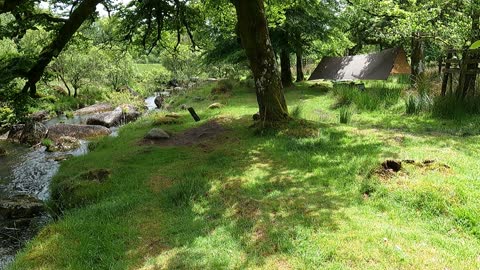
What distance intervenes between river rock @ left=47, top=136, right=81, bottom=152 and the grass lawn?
17.4 ft

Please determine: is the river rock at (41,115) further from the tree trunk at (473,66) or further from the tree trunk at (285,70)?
the tree trunk at (473,66)

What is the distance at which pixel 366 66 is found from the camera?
18312 mm

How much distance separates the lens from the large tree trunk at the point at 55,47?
8.45 metres

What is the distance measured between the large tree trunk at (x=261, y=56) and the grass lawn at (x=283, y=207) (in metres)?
0.87

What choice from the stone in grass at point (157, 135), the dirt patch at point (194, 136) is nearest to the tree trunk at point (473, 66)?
the dirt patch at point (194, 136)

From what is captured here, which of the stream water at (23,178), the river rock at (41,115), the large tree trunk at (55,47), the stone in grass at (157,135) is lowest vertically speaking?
the stream water at (23,178)

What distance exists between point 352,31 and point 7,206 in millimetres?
21460

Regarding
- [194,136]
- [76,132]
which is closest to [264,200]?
[194,136]

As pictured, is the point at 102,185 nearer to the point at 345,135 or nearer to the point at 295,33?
the point at 345,135

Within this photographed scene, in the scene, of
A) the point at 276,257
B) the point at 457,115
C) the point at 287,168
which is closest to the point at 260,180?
the point at 287,168

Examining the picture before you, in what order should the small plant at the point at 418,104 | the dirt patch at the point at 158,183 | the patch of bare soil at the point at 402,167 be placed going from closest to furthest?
1. the patch of bare soil at the point at 402,167
2. the dirt patch at the point at 158,183
3. the small plant at the point at 418,104

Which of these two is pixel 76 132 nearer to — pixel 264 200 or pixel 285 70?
pixel 285 70

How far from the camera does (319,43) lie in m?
21.1

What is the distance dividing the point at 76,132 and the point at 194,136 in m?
8.08
